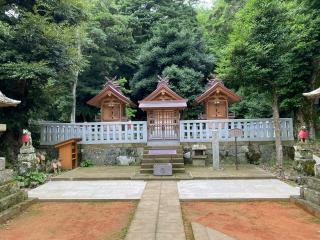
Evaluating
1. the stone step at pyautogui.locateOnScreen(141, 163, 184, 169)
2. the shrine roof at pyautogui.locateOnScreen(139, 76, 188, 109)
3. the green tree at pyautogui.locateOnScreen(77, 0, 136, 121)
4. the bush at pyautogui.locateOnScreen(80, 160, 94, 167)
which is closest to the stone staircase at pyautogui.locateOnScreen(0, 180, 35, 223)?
the stone step at pyautogui.locateOnScreen(141, 163, 184, 169)

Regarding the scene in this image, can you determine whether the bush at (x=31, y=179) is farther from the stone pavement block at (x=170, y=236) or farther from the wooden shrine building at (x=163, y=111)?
the stone pavement block at (x=170, y=236)

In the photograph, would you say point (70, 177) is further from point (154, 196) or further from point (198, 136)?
point (198, 136)

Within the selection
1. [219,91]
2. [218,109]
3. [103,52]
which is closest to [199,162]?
[218,109]

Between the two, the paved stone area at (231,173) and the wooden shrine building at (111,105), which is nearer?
the paved stone area at (231,173)

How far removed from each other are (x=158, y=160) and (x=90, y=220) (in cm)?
717

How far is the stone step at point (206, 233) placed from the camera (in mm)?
5301

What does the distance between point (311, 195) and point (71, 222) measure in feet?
17.8

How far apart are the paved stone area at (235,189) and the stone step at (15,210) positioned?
3.98 meters

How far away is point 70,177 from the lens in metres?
12.3

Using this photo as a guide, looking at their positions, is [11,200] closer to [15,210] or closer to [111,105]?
[15,210]

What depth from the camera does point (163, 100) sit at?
55.3 feet

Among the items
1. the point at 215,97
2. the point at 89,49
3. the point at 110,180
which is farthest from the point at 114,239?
the point at 89,49

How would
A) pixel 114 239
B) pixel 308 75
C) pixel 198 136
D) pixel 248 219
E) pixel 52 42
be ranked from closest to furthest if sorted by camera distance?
pixel 114 239, pixel 248 219, pixel 52 42, pixel 198 136, pixel 308 75

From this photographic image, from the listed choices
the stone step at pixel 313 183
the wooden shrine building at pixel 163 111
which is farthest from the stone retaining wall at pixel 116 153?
the stone step at pixel 313 183
